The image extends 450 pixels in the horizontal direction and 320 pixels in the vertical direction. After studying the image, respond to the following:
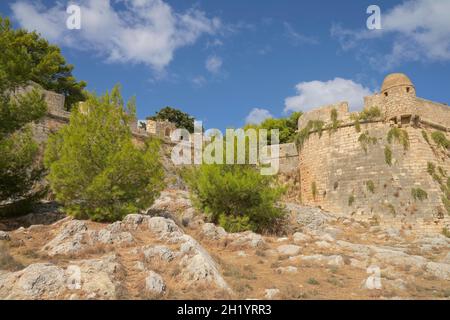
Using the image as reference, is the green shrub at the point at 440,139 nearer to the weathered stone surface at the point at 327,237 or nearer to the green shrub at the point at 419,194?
the green shrub at the point at 419,194

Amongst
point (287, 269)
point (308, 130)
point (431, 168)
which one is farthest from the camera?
point (308, 130)

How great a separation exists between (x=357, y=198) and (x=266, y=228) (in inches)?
258

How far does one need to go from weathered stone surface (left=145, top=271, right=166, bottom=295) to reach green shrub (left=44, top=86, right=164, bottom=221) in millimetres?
5189

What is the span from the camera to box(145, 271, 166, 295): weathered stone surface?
7.60 m

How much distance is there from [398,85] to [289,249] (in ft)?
40.1

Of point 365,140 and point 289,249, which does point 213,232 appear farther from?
point 365,140

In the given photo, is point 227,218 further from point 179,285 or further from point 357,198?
point 357,198

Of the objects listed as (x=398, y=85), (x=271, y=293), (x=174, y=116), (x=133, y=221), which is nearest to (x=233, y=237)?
(x=133, y=221)

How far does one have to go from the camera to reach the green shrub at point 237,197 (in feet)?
50.5

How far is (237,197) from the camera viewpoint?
51.8 feet

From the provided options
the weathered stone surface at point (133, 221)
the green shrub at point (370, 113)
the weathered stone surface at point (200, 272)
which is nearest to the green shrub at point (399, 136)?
the green shrub at point (370, 113)

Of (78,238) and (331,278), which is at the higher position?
(78,238)

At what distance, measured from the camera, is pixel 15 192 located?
516 inches
